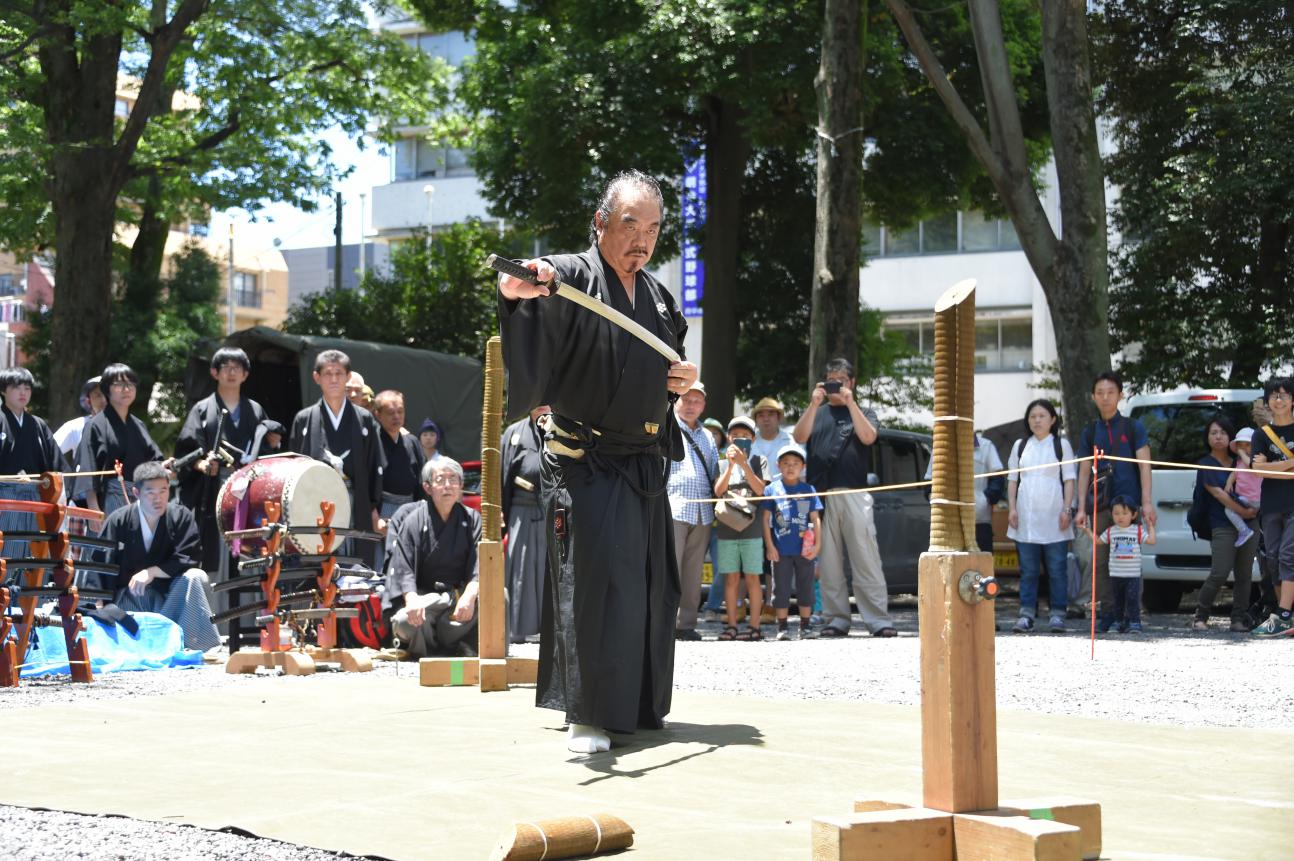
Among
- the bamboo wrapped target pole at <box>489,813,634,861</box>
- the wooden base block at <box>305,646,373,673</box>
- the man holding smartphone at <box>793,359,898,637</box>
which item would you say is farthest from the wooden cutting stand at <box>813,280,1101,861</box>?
the man holding smartphone at <box>793,359,898,637</box>

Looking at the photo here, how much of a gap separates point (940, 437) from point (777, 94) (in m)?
15.8

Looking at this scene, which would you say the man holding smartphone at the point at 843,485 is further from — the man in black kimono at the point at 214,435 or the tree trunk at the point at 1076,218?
the man in black kimono at the point at 214,435

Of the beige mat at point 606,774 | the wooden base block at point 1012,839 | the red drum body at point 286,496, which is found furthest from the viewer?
the red drum body at point 286,496

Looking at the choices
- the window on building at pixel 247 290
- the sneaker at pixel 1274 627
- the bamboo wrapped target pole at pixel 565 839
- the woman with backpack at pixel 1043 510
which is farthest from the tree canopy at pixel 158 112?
the window on building at pixel 247 290

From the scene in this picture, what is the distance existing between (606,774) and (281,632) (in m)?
4.48

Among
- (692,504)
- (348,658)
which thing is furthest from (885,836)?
(692,504)

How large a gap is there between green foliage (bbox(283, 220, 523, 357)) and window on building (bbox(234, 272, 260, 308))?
41.7 m

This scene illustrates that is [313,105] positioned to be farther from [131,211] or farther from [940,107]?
[940,107]

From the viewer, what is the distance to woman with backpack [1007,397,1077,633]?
11031 millimetres

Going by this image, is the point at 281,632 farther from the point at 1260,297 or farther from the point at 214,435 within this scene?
the point at 1260,297

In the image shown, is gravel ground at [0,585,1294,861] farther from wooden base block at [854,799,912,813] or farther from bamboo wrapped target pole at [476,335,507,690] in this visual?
wooden base block at [854,799,912,813]

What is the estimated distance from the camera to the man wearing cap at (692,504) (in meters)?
10.8

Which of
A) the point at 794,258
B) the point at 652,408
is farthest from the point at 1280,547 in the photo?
the point at 794,258

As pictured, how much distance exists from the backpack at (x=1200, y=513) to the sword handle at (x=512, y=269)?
25.8 ft
